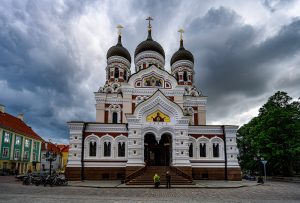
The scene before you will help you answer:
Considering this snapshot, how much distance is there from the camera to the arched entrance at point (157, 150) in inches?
1181

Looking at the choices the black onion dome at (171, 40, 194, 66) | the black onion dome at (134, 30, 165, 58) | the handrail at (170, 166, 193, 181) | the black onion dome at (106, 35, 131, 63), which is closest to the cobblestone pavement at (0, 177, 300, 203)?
the handrail at (170, 166, 193, 181)

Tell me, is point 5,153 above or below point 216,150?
below

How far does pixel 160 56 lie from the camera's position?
40188 millimetres

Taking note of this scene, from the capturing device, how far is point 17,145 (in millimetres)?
44062

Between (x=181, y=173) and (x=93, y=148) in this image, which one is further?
(x=93, y=148)

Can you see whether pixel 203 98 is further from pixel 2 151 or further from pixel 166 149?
pixel 2 151

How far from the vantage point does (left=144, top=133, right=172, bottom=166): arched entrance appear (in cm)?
3000

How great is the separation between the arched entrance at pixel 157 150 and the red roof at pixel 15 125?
23.0 metres

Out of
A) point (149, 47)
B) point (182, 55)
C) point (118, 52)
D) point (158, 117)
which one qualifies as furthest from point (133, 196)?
point (182, 55)

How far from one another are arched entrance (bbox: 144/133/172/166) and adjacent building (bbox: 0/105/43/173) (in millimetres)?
22509

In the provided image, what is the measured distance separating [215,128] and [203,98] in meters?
7.66

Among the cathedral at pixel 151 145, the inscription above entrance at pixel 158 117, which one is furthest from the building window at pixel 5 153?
the inscription above entrance at pixel 158 117

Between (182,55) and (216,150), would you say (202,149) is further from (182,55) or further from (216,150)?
(182,55)

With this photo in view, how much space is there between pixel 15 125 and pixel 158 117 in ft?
95.1
